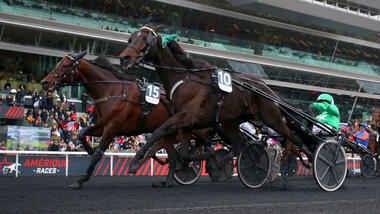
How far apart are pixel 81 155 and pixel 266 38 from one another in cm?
2157

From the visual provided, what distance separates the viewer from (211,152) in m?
8.34

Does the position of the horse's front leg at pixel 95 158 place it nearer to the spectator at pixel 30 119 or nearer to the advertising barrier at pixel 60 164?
the advertising barrier at pixel 60 164

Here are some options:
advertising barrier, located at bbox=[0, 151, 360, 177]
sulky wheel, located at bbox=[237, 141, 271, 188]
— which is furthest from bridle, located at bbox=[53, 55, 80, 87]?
advertising barrier, located at bbox=[0, 151, 360, 177]

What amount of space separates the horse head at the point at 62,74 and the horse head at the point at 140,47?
78.1 inches

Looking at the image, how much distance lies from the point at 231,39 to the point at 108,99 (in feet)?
73.8

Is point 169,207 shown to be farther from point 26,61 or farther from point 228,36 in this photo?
point 228,36

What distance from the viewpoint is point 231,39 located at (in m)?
30.8

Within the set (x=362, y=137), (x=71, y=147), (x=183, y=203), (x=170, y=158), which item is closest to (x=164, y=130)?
(x=183, y=203)

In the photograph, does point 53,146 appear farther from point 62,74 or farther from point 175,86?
point 175,86

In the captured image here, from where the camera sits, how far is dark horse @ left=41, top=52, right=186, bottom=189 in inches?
349

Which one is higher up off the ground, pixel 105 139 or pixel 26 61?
pixel 105 139

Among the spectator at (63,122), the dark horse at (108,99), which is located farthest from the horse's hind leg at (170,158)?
the spectator at (63,122)

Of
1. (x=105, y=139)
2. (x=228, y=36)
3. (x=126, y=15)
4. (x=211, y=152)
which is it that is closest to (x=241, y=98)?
(x=211, y=152)

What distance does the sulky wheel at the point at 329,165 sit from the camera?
7.96 meters
